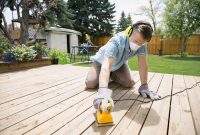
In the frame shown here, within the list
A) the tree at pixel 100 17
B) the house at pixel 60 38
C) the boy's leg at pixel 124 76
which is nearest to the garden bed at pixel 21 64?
the boy's leg at pixel 124 76

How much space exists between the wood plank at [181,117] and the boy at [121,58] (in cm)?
28

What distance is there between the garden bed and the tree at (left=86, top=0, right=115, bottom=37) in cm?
1807

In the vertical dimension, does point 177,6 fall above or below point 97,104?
above

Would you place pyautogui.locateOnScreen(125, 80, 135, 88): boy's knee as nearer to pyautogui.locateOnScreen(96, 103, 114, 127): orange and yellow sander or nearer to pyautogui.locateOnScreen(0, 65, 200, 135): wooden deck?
pyautogui.locateOnScreen(0, 65, 200, 135): wooden deck

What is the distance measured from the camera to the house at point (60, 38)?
1678 cm

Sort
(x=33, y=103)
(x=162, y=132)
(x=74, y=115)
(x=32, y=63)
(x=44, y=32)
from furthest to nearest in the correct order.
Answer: (x=44, y=32)
(x=32, y=63)
(x=33, y=103)
(x=74, y=115)
(x=162, y=132)

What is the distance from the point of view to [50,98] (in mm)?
2426

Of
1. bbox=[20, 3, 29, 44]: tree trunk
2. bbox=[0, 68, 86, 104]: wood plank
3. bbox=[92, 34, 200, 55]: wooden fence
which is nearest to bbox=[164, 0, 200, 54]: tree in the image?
bbox=[92, 34, 200, 55]: wooden fence

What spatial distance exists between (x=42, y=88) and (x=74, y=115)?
3.93ft

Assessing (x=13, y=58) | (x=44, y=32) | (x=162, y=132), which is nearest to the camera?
(x=162, y=132)

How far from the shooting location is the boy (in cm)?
181

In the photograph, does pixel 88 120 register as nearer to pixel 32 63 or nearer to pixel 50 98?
pixel 50 98

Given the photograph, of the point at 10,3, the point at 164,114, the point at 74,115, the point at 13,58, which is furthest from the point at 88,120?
the point at 10,3

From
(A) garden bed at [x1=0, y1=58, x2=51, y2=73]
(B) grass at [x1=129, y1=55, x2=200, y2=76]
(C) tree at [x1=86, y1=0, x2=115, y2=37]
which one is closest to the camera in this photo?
(A) garden bed at [x1=0, y1=58, x2=51, y2=73]
